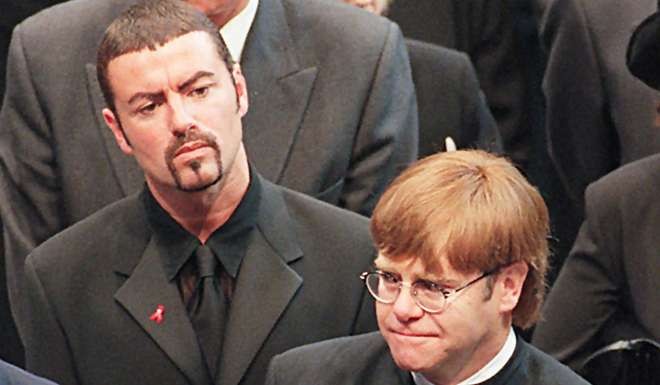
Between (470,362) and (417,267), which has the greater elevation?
(417,267)

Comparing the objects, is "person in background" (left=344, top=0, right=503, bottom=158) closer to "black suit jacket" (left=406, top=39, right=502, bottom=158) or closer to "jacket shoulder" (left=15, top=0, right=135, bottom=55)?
"black suit jacket" (left=406, top=39, right=502, bottom=158)

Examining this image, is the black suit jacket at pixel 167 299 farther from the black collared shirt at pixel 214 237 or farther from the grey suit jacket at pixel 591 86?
the grey suit jacket at pixel 591 86

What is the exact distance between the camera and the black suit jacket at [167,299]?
4758 millimetres

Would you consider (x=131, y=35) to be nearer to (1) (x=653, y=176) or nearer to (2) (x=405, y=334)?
(2) (x=405, y=334)

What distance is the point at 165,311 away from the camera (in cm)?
476

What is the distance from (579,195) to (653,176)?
40.6 inches

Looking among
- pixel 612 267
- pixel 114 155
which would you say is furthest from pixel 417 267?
pixel 114 155

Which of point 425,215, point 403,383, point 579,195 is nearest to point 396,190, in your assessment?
point 425,215

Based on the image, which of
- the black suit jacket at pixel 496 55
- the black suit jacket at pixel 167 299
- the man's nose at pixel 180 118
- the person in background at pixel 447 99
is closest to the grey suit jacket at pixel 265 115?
the black suit jacket at pixel 167 299

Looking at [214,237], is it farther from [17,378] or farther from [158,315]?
[17,378]

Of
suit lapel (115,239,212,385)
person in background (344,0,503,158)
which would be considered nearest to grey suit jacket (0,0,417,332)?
suit lapel (115,239,212,385)

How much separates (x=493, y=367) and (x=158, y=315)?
80cm

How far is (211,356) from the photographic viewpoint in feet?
15.7

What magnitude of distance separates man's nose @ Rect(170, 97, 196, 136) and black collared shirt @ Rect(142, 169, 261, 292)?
0.72 feet
